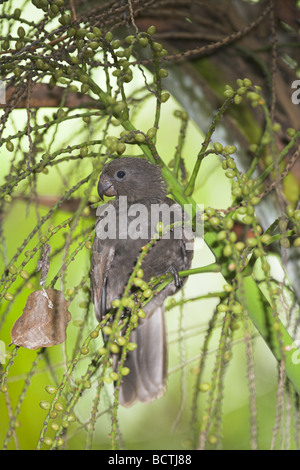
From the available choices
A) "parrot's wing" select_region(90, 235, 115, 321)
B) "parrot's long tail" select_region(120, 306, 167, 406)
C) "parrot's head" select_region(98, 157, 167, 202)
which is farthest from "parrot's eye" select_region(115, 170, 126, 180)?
"parrot's long tail" select_region(120, 306, 167, 406)

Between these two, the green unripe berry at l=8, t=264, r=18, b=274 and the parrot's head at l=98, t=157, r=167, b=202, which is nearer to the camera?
the green unripe berry at l=8, t=264, r=18, b=274

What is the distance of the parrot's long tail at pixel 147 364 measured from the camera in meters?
1.37

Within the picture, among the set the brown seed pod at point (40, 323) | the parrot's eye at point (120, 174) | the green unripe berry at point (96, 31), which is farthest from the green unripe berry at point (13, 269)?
the parrot's eye at point (120, 174)

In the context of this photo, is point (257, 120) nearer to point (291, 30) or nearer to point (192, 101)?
point (192, 101)

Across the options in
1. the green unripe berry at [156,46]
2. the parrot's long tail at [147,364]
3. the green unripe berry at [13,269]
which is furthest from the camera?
the parrot's long tail at [147,364]

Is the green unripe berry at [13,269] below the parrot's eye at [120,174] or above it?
below

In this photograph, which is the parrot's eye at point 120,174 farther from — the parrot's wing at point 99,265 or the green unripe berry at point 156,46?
the green unripe berry at point 156,46

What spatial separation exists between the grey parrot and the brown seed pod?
0.46 m

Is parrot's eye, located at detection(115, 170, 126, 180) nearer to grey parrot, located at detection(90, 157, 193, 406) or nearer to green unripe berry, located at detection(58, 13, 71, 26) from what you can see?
grey parrot, located at detection(90, 157, 193, 406)

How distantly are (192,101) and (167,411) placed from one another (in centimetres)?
135

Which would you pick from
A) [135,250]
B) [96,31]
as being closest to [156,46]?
[96,31]

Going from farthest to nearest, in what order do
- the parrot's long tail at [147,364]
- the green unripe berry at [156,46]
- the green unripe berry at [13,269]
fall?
the parrot's long tail at [147,364] < the green unripe berry at [156,46] < the green unripe berry at [13,269]

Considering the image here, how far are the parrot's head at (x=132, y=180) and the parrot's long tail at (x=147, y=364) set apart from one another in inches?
16.2

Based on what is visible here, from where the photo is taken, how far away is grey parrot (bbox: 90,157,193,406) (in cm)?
128
